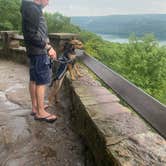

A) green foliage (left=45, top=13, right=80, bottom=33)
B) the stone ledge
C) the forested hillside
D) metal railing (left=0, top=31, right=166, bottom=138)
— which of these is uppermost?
metal railing (left=0, top=31, right=166, bottom=138)

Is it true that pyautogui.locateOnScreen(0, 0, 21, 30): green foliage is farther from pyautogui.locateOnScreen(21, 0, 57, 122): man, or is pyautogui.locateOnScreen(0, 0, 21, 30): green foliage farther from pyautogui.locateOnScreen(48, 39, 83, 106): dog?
pyautogui.locateOnScreen(21, 0, 57, 122): man

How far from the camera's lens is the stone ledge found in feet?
5.69

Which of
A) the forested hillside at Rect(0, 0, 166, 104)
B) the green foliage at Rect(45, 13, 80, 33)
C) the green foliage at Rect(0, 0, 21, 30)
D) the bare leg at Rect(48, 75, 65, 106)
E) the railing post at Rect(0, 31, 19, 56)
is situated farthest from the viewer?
the green foliage at Rect(45, 13, 80, 33)

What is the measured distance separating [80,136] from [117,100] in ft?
1.85

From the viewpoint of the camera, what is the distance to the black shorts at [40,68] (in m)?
3.05

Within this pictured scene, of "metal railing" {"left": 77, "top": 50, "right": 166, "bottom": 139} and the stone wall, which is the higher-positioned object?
"metal railing" {"left": 77, "top": 50, "right": 166, "bottom": 139}

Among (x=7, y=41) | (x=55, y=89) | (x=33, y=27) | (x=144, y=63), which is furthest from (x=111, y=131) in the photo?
(x=144, y=63)

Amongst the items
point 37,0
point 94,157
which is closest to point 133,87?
point 94,157

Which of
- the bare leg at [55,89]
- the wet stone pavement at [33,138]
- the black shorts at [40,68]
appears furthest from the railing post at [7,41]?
the black shorts at [40,68]

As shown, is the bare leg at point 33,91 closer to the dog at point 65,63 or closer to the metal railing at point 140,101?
the dog at point 65,63

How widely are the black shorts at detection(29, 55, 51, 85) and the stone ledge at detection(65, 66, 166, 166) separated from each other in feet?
1.37

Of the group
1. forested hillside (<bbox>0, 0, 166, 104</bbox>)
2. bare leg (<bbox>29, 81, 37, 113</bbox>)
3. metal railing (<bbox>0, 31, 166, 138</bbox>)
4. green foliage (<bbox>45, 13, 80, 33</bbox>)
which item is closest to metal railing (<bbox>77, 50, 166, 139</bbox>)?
metal railing (<bbox>0, 31, 166, 138</bbox>)

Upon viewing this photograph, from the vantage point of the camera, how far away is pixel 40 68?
3.09 m

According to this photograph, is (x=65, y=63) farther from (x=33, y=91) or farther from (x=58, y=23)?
(x=58, y=23)
